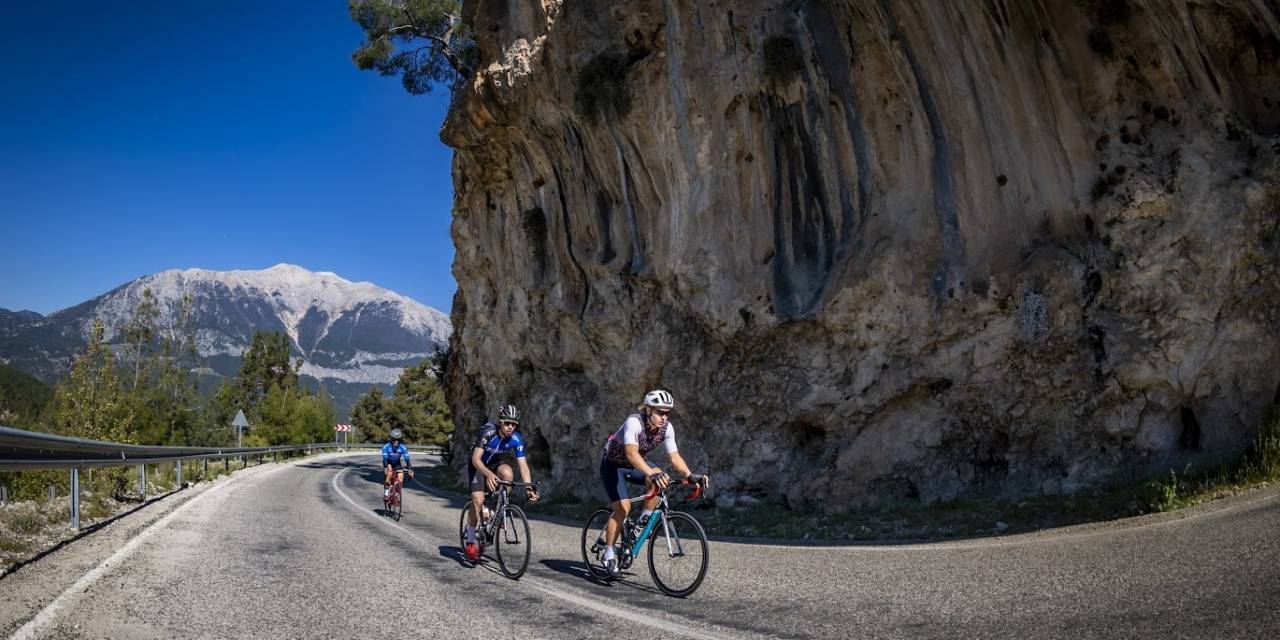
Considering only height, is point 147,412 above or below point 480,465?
above

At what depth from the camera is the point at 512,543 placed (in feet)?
28.7

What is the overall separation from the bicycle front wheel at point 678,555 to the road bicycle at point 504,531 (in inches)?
65.0

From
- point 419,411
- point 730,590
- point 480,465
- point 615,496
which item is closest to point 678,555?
point 730,590

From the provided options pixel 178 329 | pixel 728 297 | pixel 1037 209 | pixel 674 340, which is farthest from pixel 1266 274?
pixel 178 329

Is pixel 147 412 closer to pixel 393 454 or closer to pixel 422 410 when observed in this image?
pixel 393 454

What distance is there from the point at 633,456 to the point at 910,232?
901 centimetres

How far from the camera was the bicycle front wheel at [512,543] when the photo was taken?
26.7 feet

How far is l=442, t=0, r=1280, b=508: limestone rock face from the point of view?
11102mm

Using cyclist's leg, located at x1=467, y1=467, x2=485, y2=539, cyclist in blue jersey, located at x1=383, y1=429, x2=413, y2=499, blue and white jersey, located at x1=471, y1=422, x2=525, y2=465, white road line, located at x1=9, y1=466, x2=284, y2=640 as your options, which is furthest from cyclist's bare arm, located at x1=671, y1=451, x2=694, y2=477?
cyclist in blue jersey, located at x1=383, y1=429, x2=413, y2=499

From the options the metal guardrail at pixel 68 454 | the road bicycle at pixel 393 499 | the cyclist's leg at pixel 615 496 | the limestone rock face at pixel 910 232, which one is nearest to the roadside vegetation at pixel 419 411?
the limestone rock face at pixel 910 232

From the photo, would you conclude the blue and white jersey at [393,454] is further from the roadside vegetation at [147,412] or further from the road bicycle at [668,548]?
the road bicycle at [668,548]

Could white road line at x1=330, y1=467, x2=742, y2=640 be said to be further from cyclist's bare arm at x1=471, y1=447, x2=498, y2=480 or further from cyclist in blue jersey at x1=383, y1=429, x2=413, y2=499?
cyclist in blue jersey at x1=383, y1=429, x2=413, y2=499

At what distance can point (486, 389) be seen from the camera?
89.9 ft

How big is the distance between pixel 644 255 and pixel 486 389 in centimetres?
1029
